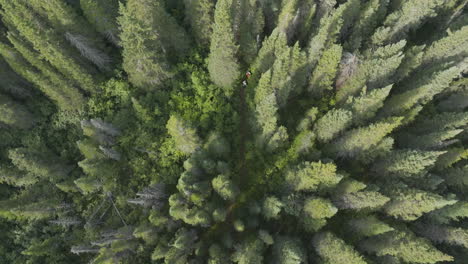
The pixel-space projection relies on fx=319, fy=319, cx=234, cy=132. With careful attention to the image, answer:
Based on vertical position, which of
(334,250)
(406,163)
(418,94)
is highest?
(418,94)

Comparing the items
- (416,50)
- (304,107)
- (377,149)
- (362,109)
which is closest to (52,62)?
(304,107)

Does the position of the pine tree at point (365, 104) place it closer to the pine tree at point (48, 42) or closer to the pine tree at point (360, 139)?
the pine tree at point (360, 139)

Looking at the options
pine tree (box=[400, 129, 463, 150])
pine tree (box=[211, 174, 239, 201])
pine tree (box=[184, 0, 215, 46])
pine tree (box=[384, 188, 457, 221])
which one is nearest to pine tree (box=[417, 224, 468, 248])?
pine tree (box=[384, 188, 457, 221])

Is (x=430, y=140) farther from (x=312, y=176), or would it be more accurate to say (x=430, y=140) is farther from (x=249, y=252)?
(x=249, y=252)

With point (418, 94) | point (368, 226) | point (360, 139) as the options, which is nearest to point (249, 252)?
point (368, 226)

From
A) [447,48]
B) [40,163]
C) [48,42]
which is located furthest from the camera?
[447,48]

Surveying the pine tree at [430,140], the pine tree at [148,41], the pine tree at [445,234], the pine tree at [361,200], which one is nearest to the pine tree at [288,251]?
the pine tree at [361,200]

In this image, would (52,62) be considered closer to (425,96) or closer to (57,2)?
(57,2)
